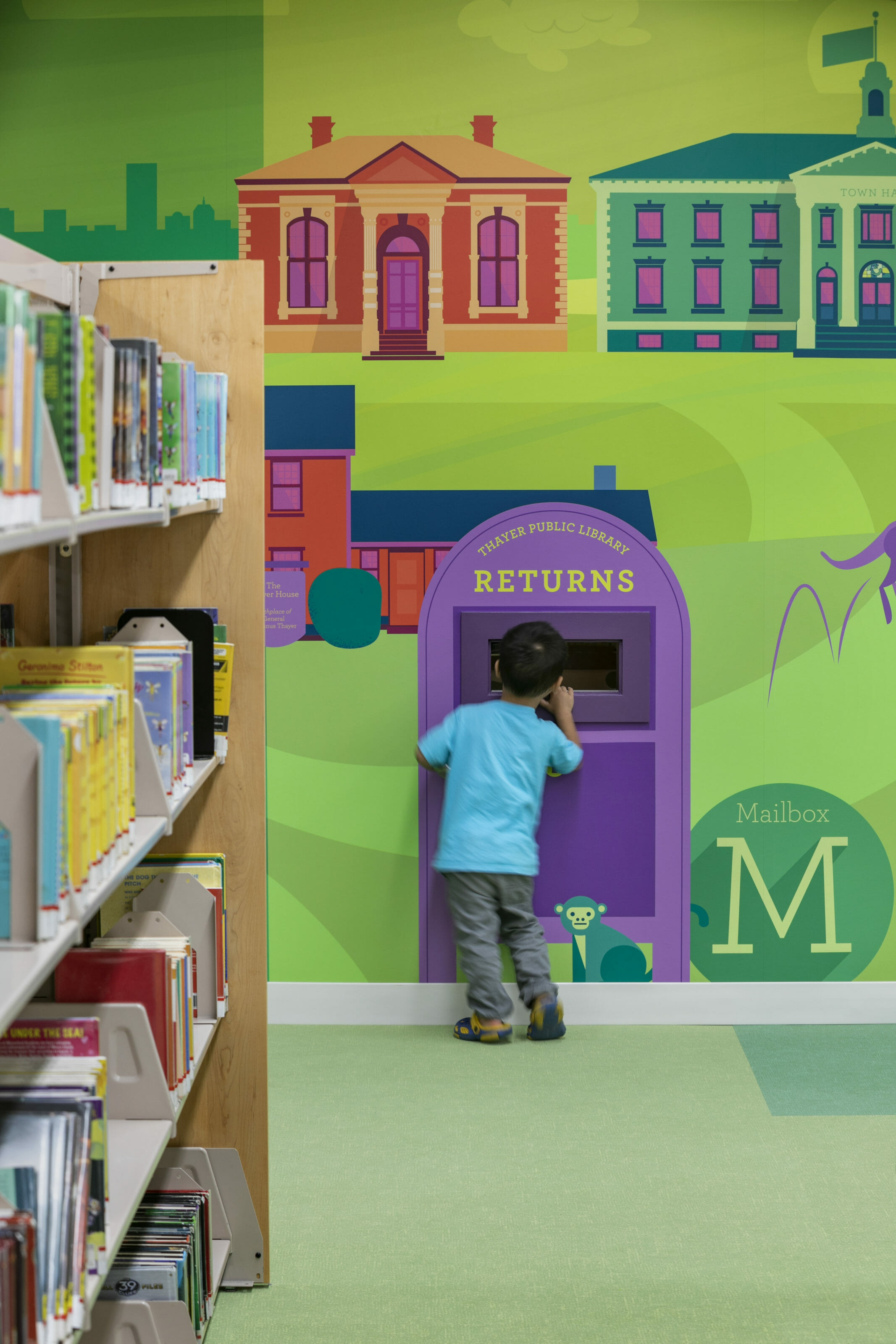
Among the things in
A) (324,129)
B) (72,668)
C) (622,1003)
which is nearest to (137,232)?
(324,129)

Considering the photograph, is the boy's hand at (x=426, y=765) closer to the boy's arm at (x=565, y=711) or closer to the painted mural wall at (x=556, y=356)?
the painted mural wall at (x=556, y=356)

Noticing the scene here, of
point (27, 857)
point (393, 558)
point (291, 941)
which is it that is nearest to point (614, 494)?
point (393, 558)

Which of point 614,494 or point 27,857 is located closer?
point 27,857

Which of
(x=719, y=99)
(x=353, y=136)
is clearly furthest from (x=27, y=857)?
(x=719, y=99)

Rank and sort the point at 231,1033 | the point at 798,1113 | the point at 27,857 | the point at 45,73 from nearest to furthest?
1. the point at 27,857
2. the point at 231,1033
3. the point at 798,1113
4. the point at 45,73

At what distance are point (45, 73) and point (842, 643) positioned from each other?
11.0 feet

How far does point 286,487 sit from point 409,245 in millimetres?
923

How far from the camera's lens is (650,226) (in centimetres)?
405

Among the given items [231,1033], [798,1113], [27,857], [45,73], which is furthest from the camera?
[45,73]

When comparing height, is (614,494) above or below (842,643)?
above

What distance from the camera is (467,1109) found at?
3498mm

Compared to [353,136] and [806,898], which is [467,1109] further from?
[353,136]

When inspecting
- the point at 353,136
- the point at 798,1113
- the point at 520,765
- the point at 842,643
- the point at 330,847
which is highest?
the point at 353,136

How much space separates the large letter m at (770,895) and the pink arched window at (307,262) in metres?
2.35
